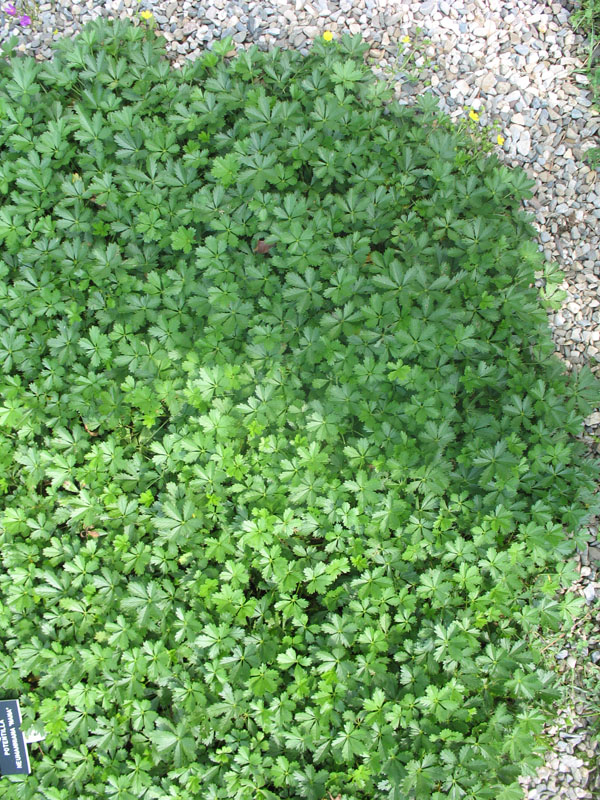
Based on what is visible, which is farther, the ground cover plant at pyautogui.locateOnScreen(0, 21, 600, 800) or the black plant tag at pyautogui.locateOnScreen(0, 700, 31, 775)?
the black plant tag at pyautogui.locateOnScreen(0, 700, 31, 775)

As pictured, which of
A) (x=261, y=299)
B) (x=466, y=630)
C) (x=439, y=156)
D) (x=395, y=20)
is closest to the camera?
(x=466, y=630)

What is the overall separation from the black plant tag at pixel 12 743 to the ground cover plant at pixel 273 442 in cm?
6

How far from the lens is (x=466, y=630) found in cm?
249

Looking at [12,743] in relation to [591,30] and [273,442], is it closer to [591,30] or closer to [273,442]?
[273,442]

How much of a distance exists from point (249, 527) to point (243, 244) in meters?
1.38

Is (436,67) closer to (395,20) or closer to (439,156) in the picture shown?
(395,20)

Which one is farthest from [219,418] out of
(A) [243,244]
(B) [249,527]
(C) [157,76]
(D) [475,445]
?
(C) [157,76]

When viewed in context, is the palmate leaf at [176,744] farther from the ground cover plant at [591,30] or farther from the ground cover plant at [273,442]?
the ground cover plant at [591,30]

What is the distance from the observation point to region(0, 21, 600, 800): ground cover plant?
2.46m

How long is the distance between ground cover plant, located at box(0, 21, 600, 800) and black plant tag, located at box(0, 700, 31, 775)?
0.19 ft

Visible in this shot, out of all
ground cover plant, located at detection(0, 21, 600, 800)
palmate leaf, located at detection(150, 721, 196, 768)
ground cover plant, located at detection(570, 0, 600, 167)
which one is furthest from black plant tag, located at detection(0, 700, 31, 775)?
ground cover plant, located at detection(570, 0, 600, 167)

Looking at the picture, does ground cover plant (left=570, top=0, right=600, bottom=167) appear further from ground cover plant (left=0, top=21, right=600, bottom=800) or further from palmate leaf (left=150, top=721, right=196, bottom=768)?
palmate leaf (left=150, top=721, right=196, bottom=768)

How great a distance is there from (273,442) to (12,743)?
168cm

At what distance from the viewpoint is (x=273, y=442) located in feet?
8.97
